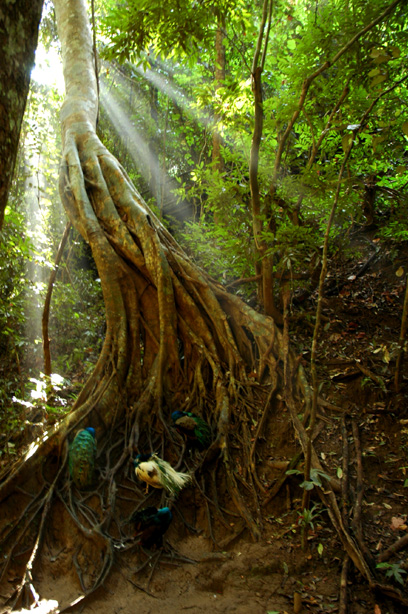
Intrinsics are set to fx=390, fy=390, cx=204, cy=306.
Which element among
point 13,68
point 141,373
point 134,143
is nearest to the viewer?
point 13,68

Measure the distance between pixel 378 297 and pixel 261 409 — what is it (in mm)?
2187

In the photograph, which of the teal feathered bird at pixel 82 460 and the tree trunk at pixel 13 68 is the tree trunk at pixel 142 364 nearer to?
the teal feathered bird at pixel 82 460

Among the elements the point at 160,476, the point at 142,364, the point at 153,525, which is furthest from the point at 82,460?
the point at 142,364

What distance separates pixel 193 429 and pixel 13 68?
2.63 metres

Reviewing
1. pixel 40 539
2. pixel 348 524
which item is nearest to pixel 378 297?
pixel 348 524

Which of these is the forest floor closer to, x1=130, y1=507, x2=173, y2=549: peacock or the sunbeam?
x1=130, y1=507, x2=173, y2=549: peacock

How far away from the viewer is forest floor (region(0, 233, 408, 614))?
2039 mm

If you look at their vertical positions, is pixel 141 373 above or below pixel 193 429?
above

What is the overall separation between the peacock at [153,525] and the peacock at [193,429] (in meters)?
0.67

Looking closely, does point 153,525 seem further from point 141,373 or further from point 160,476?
point 141,373

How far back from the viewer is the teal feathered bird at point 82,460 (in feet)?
9.44

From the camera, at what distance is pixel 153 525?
2.48 m

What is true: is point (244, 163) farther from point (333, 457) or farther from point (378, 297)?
point (333, 457)

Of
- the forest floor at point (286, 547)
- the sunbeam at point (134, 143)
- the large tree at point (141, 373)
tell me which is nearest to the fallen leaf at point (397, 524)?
the forest floor at point (286, 547)
